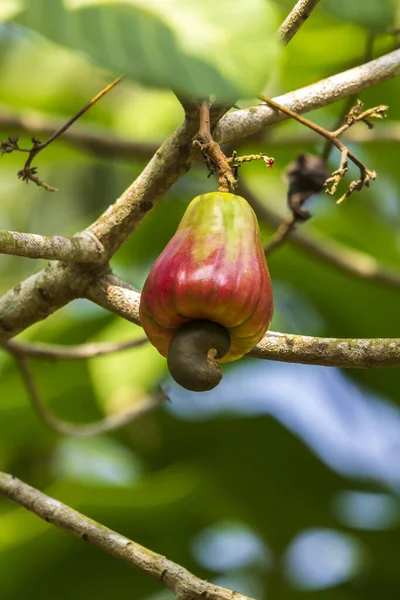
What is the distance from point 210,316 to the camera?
895mm

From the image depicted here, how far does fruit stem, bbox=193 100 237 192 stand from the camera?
900 millimetres

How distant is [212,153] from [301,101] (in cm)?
25

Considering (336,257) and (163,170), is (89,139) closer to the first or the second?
(336,257)

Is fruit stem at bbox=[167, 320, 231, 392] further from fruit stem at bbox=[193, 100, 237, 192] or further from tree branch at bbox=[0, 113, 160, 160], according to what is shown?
tree branch at bbox=[0, 113, 160, 160]

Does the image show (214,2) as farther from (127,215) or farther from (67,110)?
(67,110)

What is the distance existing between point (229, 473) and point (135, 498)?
0.39 m

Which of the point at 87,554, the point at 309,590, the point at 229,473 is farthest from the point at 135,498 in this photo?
the point at 309,590

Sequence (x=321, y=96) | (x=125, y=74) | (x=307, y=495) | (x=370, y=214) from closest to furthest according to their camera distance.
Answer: (x=125, y=74) < (x=321, y=96) < (x=307, y=495) < (x=370, y=214)

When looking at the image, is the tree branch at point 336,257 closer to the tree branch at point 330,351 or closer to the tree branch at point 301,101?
the tree branch at point 301,101

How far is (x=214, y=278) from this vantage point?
2.87 feet

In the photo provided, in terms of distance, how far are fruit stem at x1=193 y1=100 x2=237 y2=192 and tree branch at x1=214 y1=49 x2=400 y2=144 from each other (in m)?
0.15

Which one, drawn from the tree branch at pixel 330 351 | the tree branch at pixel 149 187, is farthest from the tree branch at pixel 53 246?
the tree branch at pixel 330 351

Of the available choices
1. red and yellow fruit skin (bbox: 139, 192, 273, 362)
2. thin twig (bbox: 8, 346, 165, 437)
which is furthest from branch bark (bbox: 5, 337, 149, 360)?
red and yellow fruit skin (bbox: 139, 192, 273, 362)

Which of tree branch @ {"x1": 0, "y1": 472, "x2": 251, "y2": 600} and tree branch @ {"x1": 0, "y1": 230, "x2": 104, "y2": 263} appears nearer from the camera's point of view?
tree branch @ {"x1": 0, "y1": 230, "x2": 104, "y2": 263}
